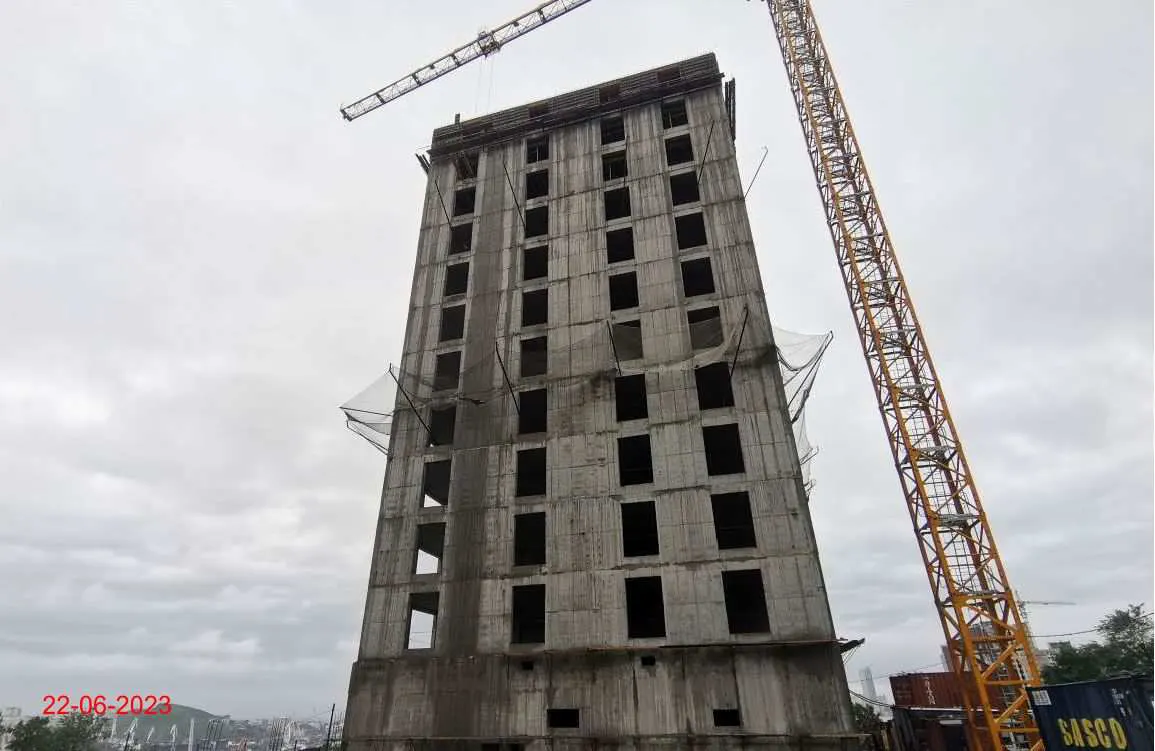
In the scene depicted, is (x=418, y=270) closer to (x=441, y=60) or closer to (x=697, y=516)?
(x=697, y=516)

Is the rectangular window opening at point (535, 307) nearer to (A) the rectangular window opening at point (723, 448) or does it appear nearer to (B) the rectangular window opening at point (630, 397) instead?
(B) the rectangular window opening at point (630, 397)

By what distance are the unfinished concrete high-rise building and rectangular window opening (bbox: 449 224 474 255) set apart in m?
0.15

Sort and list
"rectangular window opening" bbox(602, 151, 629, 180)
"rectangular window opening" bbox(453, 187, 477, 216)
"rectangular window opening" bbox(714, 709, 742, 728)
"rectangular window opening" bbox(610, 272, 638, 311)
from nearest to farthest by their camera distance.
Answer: "rectangular window opening" bbox(714, 709, 742, 728)
"rectangular window opening" bbox(610, 272, 638, 311)
"rectangular window opening" bbox(602, 151, 629, 180)
"rectangular window opening" bbox(453, 187, 477, 216)

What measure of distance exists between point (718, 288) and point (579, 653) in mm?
19565

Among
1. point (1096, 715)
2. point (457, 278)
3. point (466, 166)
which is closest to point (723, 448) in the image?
point (1096, 715)

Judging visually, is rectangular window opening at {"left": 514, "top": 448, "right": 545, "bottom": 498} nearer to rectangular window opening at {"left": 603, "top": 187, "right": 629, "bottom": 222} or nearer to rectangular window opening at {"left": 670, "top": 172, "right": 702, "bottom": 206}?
rectangular window opening at {"left": 603, "top": 187, "right": 629, "bottom": 222}

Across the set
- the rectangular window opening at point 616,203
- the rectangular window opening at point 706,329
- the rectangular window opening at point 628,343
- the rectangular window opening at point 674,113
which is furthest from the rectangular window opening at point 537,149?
the rectangular window opening at point 706,329

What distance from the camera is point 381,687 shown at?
26406mm

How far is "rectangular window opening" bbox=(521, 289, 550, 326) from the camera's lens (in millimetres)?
36656

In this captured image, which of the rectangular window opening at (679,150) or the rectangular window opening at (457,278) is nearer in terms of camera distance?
the rectangular window opening at (457,278)

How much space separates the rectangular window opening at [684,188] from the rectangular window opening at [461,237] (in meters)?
13.8

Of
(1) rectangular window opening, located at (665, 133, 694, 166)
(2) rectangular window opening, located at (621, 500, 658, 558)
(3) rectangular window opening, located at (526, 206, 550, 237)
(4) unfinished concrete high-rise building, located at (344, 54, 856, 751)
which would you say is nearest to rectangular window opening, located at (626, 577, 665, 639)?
(4) unfinished concrete high-rise building, located at (344, 54, 856, 751)

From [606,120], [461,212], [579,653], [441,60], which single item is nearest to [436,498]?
[579,653]

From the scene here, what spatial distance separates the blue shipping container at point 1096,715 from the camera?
51.8 feet
